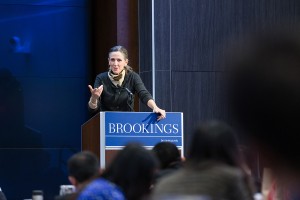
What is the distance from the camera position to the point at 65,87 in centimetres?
1078

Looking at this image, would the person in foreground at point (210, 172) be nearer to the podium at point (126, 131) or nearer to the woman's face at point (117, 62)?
the podium at point (126, 131)

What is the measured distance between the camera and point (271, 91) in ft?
3.74

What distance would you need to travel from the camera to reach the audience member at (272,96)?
3.68ft

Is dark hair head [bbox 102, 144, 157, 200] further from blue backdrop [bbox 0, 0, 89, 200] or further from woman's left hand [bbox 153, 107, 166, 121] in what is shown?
blue backdrop [bbox 0, 0, 89, 200]

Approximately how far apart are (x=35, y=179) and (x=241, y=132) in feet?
31.4

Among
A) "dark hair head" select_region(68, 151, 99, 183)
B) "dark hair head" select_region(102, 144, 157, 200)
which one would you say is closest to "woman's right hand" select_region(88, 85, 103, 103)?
"dark hair head" select_region(68, 151, 99, 183)

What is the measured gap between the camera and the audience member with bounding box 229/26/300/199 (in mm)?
1121

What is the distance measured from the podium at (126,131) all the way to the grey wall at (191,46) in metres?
2.96

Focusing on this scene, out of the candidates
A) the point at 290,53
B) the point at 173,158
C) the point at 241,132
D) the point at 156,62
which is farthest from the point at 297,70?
the point at 156,62

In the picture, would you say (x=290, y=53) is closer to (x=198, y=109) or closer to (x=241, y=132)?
(x=241, y=132)

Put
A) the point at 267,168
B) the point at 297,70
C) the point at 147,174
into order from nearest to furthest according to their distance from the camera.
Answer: the point at 297,70, the point at 267,168, the point at 147,174

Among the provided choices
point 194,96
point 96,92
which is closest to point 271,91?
point 96,92

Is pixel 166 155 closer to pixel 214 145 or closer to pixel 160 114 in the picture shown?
pixel 160 114

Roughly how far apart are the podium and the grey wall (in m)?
2.96
